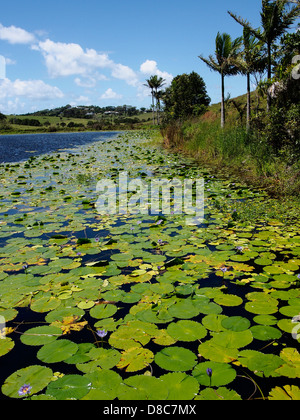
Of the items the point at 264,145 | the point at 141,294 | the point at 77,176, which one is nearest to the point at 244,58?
the point at 264,145

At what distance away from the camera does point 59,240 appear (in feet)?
11.9

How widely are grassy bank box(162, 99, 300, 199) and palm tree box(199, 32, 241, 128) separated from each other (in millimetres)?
5833

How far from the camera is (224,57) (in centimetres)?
1791

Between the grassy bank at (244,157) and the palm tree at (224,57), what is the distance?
583cm

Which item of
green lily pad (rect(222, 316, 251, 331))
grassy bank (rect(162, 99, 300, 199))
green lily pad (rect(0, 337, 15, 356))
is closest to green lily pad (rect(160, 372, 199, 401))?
green lily pad (rect(222, 316, 251, 331))

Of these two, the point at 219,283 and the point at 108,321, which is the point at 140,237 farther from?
the point at 108,321

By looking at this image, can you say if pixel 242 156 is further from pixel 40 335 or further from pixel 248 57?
pixel 248 57

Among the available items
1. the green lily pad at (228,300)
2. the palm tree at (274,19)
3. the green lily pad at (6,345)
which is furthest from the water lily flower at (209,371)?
the palm tree at (274,19)

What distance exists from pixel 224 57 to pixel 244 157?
41.0ft

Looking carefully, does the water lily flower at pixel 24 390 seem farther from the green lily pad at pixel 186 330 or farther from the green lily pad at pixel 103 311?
the green lily pad at pixel 186 330

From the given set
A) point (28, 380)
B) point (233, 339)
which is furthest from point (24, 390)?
point (233, 339)

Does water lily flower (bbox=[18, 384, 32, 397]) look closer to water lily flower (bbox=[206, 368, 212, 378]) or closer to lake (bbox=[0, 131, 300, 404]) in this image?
lake (bbox=[0, 131, 300, 404])

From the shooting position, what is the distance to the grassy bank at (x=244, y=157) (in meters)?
5.86

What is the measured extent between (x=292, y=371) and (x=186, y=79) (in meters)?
36.8
